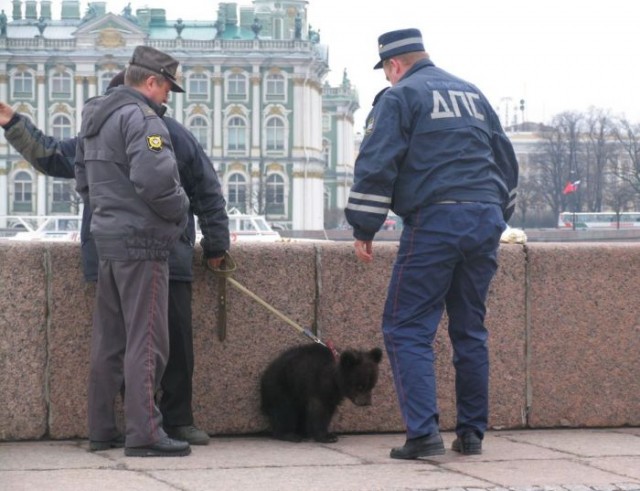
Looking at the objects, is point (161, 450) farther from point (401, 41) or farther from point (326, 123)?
point (326, 123)

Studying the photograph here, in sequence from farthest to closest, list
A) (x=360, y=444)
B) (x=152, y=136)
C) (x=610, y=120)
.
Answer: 1. (x=610, y=120)
2. (x=360, y=444)
3. (x=152, y=136)

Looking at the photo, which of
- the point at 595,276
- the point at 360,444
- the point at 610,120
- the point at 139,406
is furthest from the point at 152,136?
the point at 610,120

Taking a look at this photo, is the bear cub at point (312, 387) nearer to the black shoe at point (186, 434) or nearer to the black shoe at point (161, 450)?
the black shoe at point (186, 434)

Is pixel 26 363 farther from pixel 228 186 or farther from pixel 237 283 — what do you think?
pixel 228 186

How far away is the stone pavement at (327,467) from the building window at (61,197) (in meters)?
85.4

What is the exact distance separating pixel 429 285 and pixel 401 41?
0.93 metres

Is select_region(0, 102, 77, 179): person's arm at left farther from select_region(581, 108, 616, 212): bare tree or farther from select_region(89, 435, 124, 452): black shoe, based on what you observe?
select_region(581, 108, 616, 212): bare tree

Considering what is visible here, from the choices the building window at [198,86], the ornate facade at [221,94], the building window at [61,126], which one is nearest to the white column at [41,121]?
Answer: the ornate facade at [221,94]

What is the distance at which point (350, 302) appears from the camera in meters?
6.73

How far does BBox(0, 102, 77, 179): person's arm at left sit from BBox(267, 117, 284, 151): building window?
9020 centimetres

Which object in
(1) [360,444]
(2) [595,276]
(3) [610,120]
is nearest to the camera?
(1) [360,444]

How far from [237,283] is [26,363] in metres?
0.91

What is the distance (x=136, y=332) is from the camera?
5.82 meters

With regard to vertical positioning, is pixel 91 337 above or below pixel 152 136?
below
